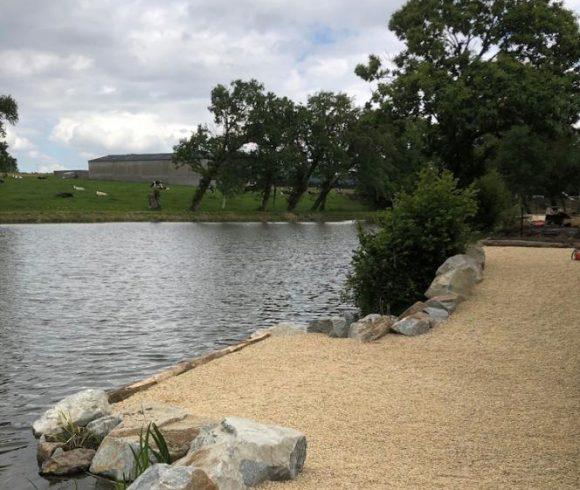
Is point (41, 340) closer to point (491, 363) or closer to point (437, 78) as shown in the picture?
point (491, 363)

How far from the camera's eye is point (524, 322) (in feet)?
44.9

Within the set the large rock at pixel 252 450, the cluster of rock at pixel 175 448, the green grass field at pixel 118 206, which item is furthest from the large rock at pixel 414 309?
the green grass field at pixel 118 206

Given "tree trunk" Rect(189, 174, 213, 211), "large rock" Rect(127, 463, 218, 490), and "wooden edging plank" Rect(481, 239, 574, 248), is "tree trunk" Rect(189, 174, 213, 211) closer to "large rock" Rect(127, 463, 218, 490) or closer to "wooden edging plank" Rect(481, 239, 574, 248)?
"wooden edging plank" Rect(481, 239, 574, 248)

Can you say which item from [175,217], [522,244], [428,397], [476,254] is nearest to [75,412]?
[428,397]

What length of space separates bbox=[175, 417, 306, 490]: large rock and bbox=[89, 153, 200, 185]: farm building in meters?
112

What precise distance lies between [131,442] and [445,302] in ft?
Answer: 31.7

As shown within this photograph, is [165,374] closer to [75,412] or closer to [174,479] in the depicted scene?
[75,412]

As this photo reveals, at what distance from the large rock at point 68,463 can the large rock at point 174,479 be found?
9.20ft

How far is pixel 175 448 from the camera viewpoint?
701cm

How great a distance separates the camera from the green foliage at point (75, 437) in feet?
26.3

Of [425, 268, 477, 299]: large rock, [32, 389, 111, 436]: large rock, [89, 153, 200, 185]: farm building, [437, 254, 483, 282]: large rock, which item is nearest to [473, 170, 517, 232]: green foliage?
[437, 254, 483, 282]: large rock

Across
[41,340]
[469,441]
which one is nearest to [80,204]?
[41,340]

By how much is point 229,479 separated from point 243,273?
71.9 feet

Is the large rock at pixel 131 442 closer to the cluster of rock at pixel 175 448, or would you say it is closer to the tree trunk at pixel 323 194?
the cluster of rock at pixel 175 448
